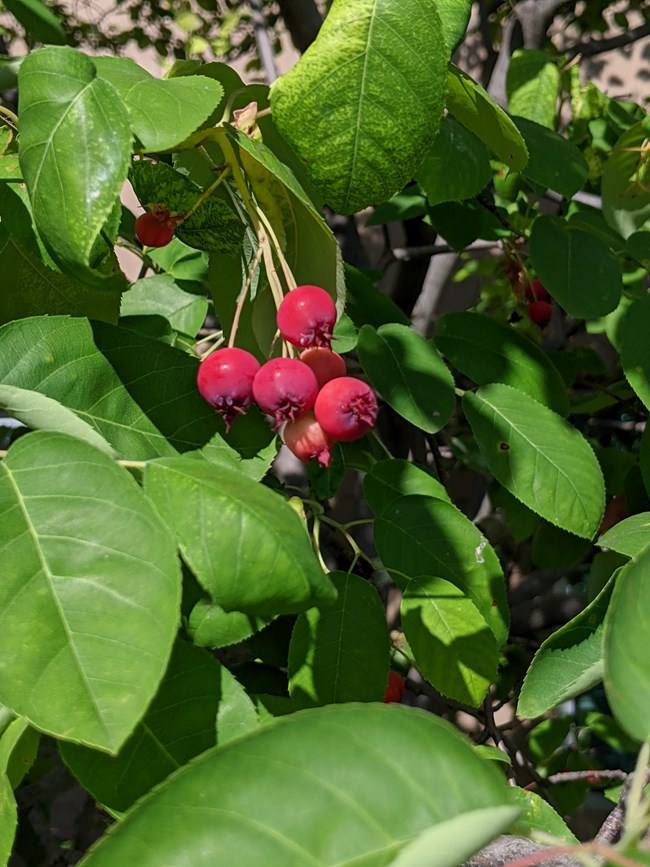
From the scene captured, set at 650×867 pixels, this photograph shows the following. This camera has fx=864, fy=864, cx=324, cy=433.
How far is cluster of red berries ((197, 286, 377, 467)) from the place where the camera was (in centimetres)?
67

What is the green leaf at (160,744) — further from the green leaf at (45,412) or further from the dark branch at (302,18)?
the dark branch at (302,18)

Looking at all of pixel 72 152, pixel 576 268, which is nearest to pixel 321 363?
pixel 72 152

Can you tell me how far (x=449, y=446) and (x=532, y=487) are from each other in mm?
716

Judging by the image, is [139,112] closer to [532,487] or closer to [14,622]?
[14,622]

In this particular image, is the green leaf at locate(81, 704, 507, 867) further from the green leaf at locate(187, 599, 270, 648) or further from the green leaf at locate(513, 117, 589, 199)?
the green leaf at locate(513, 117, 589, 199)

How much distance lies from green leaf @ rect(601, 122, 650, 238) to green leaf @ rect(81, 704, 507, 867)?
109 centimetres

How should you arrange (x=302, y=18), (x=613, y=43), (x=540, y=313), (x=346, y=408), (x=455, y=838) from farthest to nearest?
(x=613, y=43) → (x=302, y=18) → (x=540, y=313) → (x=346, y=408) → (x=455, y=838)

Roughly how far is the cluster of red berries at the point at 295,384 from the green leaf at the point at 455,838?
37cm

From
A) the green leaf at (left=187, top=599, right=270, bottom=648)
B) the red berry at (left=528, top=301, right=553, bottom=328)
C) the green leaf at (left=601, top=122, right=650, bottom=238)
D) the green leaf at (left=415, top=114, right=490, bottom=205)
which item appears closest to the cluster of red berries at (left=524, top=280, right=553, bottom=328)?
the red berry at (left=528, top=301, right=553, bottom=328)

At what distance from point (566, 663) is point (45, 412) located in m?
0.48

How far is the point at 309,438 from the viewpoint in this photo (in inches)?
28.8

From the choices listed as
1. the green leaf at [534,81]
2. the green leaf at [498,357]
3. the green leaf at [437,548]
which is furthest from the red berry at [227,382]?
the green leaf at [534,81]

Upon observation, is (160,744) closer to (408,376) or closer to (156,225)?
(156,225)

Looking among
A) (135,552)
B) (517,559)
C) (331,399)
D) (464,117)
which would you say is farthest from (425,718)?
(517,559)
